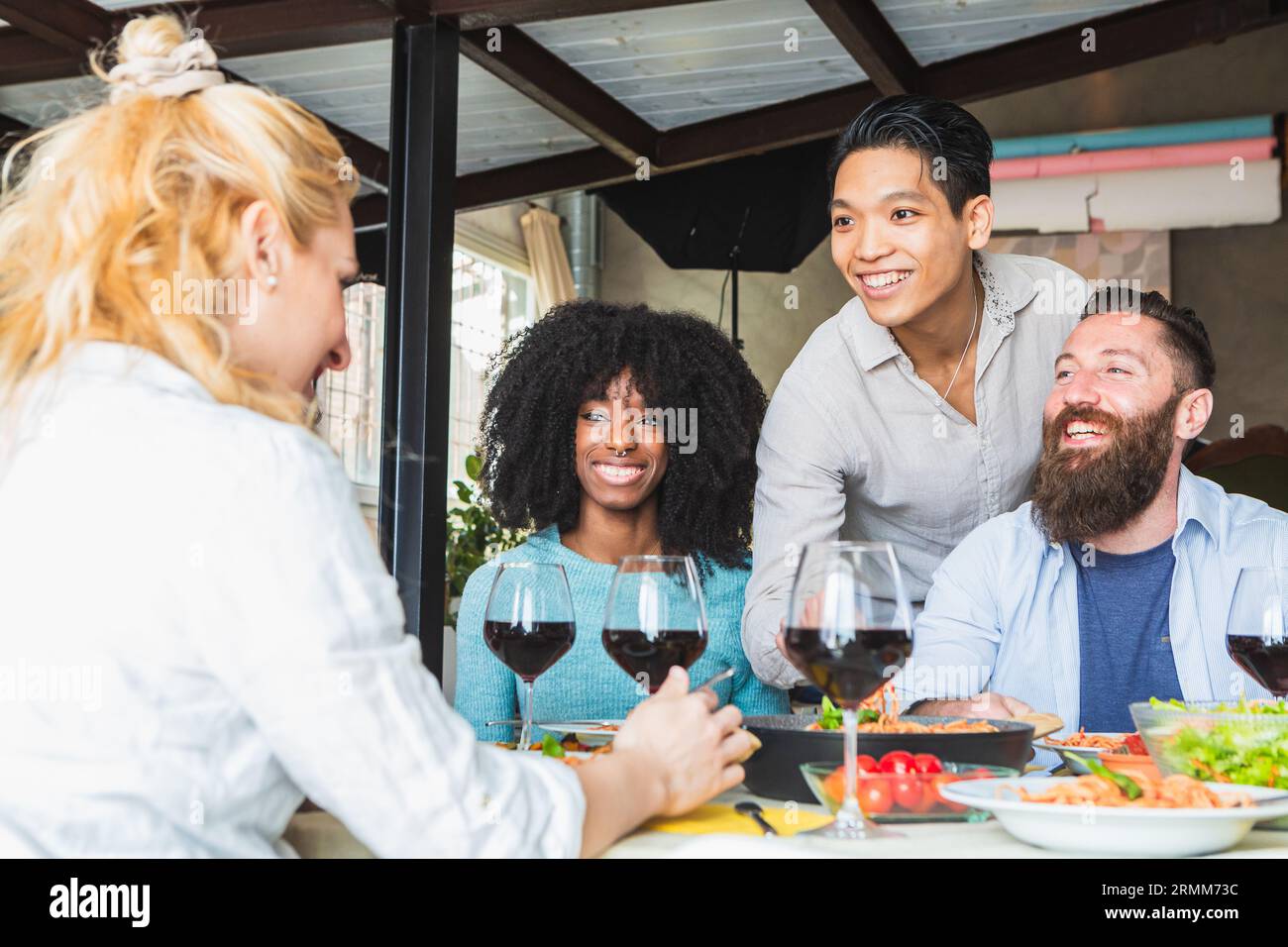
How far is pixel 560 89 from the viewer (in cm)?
421

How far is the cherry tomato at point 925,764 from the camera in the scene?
1169mm

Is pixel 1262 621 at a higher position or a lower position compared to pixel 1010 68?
lower

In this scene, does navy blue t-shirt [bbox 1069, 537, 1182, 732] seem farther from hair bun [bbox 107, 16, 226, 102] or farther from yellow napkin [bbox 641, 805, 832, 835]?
hair bun [bbox 107, 16, 226, 102]

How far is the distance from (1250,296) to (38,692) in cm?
748

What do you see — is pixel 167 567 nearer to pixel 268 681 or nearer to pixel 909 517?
pixel 268 681

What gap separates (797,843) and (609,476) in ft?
4.75

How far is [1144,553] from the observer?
2252mm

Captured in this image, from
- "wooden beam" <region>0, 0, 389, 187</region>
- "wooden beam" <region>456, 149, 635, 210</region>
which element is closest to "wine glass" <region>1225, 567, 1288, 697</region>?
"wooden beam" <region>0, 0, 389, 187</region>

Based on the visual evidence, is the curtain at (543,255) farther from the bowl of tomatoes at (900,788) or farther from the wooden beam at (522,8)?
the bowl of tomatoes at (900,788)

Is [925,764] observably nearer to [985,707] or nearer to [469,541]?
[985,707]

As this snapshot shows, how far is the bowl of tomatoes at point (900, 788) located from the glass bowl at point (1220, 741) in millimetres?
202

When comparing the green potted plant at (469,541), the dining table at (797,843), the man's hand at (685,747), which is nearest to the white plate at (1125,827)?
the dining table at (797,843)

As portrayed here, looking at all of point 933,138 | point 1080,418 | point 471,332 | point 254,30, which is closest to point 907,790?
point 1080,418
